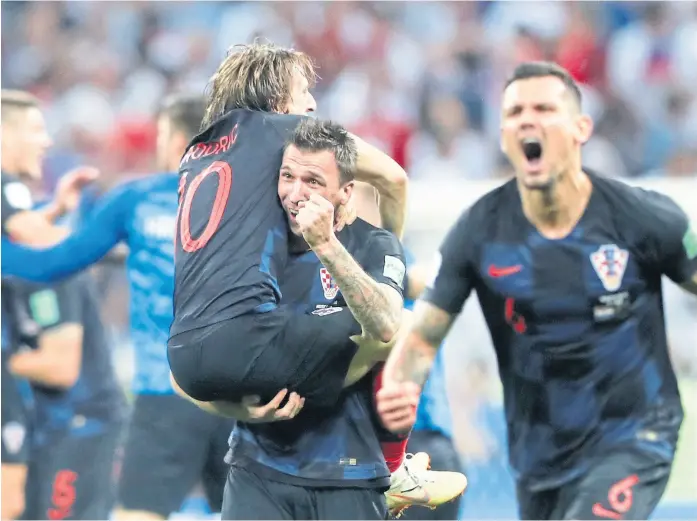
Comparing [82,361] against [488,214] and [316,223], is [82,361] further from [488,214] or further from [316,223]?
[316,223]

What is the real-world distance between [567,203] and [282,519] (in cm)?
167

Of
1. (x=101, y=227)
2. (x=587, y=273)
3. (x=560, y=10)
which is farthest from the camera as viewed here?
(x=560, y=10)

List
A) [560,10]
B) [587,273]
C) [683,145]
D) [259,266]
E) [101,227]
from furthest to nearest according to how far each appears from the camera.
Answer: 1. [560,10]
2. [683,145]
3. [101,227]
4. [587,273]
5. [259,266]

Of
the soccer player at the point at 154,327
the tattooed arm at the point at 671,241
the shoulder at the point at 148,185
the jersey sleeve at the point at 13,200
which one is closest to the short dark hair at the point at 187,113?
the soccer player at the point at 154,327

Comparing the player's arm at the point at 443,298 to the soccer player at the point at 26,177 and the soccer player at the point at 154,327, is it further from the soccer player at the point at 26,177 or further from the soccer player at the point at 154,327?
the soccer player at the point at 26,177

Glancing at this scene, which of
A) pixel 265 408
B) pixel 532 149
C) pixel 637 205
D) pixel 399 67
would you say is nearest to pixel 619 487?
pixel 637 205

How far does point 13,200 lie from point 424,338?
2257 mm

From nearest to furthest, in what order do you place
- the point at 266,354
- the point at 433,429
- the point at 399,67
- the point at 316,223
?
1. the point at 316,223
2. the point at 266,354
3. the point at 433,429
4. the point at 399,67

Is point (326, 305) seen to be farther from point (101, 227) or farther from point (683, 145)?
point (683, 145)

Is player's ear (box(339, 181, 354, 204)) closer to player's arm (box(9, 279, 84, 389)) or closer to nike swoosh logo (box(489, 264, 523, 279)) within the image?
nike swoosh logo (box(489, 264, 523, 279))

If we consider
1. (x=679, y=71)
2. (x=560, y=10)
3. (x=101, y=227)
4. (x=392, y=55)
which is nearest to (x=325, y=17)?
(x=392, y=55)

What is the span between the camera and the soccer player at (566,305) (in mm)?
4195

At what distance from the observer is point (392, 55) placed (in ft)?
33.9

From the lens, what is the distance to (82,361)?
20.2 ft
